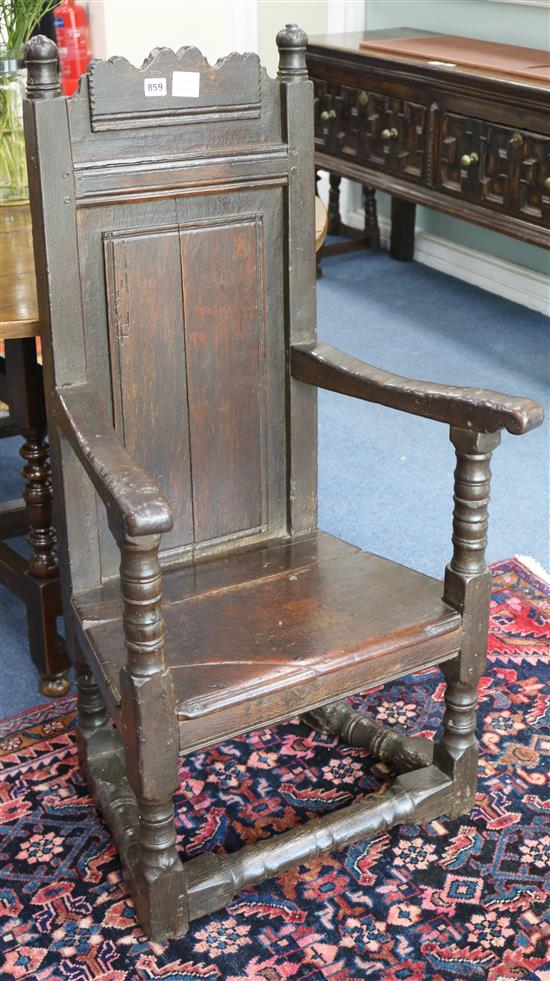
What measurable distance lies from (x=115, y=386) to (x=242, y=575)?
0.41m

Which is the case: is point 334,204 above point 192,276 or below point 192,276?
below

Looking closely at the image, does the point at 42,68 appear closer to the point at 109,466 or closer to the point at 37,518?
the point at 109,466

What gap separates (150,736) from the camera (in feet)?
5.79

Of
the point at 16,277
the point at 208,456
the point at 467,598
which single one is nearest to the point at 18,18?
the point at 16,277

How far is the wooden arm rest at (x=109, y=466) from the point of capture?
1.59 meters

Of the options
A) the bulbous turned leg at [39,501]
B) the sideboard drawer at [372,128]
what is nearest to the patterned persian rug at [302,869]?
the bulbous turned leg at [39,501]

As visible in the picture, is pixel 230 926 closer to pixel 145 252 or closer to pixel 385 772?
pixel 385 772

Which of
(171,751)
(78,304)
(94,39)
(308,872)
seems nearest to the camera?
(171,751)

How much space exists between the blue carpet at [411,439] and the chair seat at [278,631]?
2.47 feet

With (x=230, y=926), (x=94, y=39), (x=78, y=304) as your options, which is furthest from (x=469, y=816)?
(x=94, y=39)

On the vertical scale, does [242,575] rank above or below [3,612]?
above

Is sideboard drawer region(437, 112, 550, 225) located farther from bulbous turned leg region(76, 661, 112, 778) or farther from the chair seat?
bulbous turned leg region(76, 661, 112, 778)

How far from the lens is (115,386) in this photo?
206cm

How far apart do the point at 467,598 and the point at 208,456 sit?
0.54m
